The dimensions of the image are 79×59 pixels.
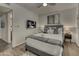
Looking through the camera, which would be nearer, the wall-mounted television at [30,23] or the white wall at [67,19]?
the white wall at [67,19]

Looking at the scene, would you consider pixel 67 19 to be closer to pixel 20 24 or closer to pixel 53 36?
pixel 53 36

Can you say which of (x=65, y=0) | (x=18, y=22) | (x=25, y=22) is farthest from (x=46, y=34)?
(x=65, y=0)

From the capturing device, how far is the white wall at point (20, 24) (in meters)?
1.35

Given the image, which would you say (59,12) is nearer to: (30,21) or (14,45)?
(30,21)

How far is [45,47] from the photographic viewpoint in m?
1.49

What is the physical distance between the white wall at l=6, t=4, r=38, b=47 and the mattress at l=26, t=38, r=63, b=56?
17 centimetres

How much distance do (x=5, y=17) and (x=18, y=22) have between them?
0.24 metres

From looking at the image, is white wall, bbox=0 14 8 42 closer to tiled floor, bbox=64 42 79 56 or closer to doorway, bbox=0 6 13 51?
doorway, bbox=0 6 13 51

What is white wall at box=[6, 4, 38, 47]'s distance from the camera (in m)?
1.35

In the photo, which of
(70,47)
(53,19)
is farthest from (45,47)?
(53,19)

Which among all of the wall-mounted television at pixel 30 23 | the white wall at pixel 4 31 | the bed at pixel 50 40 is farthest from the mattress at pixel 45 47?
the white wall at pixel 4 31

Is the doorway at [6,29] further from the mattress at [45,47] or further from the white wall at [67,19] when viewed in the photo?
the white wall at [67,19]

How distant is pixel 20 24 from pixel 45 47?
0.64 meters

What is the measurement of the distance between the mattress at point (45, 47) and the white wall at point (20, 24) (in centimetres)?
17
